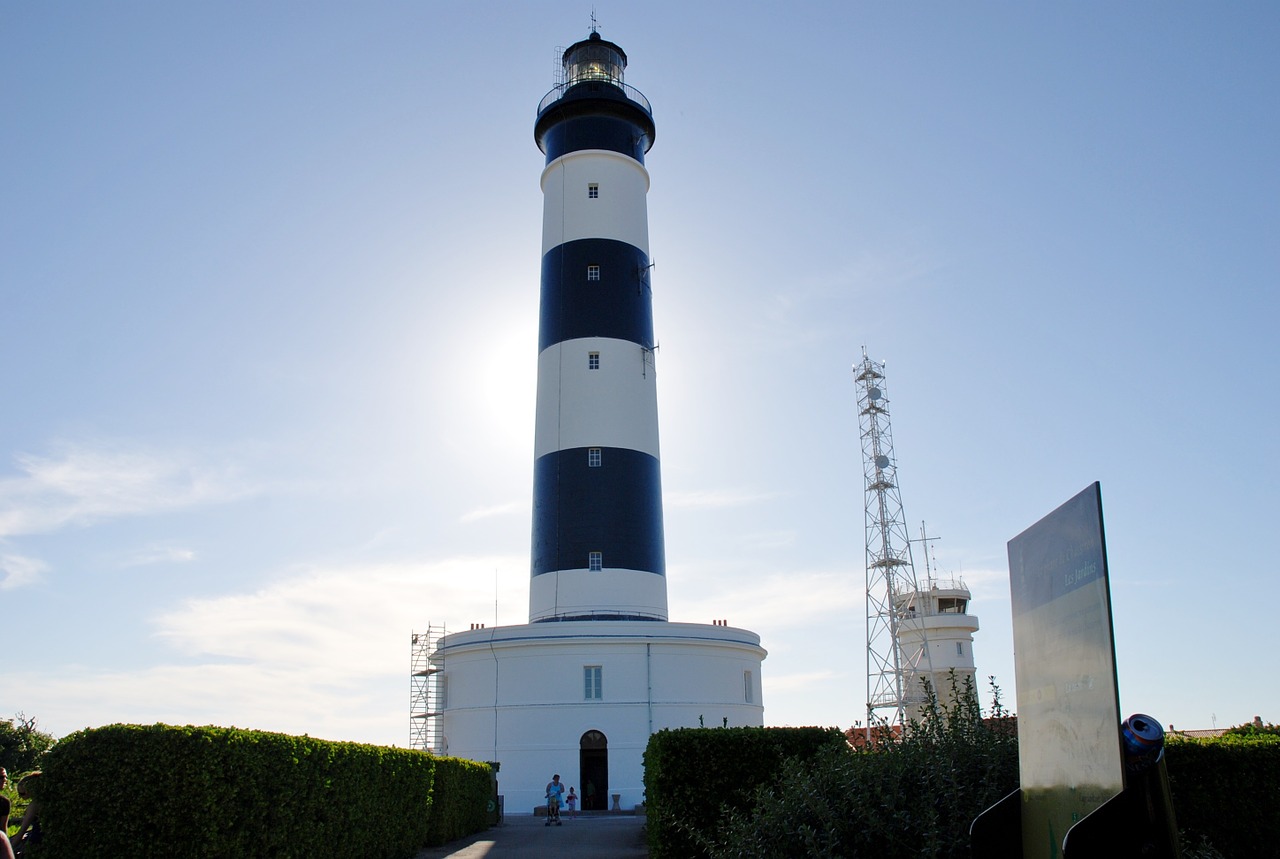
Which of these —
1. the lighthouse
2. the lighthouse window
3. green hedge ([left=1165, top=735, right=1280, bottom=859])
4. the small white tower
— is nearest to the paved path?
the lighthouse

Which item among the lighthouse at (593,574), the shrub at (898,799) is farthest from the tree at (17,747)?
the shrub at (898,799)

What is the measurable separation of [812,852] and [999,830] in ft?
6.21

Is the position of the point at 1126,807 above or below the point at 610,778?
above

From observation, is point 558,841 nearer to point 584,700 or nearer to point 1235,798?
point 584,700

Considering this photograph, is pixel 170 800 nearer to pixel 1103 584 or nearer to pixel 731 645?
pixel 1103 584

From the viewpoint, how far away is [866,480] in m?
37.7

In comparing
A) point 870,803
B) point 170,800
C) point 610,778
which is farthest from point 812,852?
point 610,778

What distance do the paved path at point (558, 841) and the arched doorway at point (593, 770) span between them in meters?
0.82

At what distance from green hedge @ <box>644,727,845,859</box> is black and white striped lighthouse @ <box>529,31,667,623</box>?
1128cm

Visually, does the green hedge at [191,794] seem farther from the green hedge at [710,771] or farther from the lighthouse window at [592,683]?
the lighthouse window at [592,683]

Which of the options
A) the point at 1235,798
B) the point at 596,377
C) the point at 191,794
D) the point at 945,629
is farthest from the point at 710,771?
the point at 945,629

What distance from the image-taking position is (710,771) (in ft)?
44.4

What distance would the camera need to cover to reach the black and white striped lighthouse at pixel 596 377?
83.2 ft

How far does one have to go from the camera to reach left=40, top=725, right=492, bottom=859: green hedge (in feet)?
28.3
